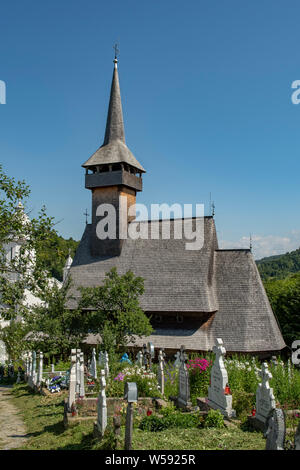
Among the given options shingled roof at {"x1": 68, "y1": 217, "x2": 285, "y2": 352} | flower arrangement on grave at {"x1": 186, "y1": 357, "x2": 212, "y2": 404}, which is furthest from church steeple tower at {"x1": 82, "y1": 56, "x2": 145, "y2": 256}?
flower arrangement on grave at {"x1": 186, "y1": 357, "x2": 212, "y2": 404}

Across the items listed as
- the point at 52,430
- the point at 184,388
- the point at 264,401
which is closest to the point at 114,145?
the point at 184,388

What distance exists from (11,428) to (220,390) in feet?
20.7

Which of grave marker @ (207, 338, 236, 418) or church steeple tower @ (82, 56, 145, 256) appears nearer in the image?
grave marker @ (207, 338, 236, 418)

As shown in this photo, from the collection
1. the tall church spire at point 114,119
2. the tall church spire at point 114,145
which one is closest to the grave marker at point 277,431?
the tall church spire at point 114,145

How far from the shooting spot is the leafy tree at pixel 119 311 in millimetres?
21766

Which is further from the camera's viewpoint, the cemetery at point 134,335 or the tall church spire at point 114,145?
the tall church spire at point 114,145

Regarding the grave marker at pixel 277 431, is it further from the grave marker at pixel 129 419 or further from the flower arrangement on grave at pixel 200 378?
the flower arrangement on grave at pixel 200 378

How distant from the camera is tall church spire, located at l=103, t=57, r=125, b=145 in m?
34.2

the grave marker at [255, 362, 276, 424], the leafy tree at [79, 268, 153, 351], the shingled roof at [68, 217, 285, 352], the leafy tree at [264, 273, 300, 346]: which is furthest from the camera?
the leafy tree at [264, 273, 300, 346]

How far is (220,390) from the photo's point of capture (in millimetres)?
11023

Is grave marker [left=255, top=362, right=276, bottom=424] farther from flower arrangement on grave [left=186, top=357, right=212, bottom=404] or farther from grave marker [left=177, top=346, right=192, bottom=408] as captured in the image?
flower arrangement on grave [left=186, top=357, right=212, bottom=404]

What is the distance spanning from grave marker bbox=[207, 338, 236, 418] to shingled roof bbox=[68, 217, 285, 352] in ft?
43.2

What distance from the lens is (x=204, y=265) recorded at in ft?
91.0
